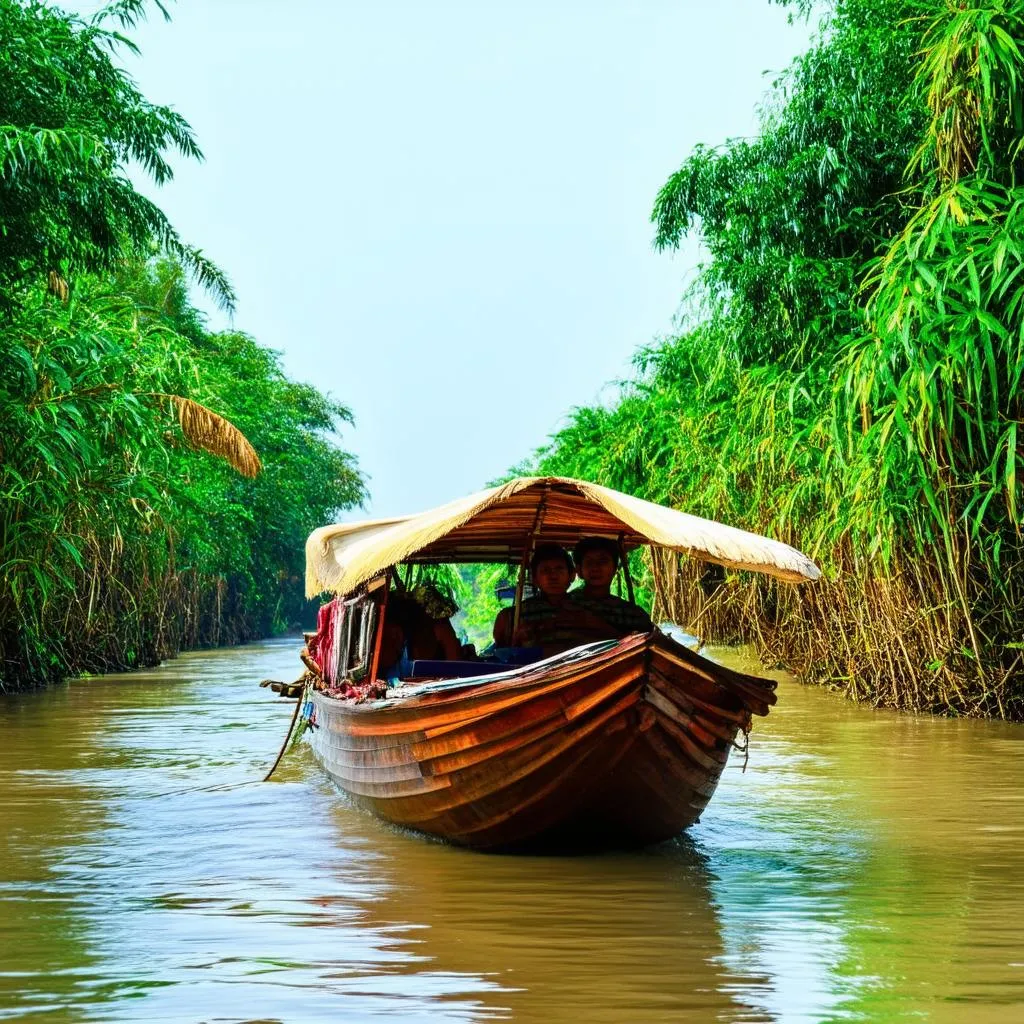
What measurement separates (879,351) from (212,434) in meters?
8.70

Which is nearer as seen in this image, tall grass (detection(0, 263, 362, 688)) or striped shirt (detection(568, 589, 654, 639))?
striped shirt (detection(568, 589, 654, 639))

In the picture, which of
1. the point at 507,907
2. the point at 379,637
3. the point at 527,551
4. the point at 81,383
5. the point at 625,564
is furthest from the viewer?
the point at 81,383

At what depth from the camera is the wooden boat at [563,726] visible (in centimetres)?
634

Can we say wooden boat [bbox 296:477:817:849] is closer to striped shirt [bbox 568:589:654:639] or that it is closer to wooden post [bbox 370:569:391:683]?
wooden post [bbox 370:569:391:683]

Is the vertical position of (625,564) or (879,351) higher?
(879,351)

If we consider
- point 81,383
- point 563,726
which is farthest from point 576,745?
point 81,383

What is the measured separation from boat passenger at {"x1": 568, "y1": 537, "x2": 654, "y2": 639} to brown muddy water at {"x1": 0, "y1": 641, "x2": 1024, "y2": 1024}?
3.71 ft

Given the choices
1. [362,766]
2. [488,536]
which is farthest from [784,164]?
[362,766]

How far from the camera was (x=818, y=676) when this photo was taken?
1730 cm

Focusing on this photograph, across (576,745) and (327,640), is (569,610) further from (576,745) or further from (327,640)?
(327,640)

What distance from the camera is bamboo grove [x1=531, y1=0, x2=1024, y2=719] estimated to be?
10.7 m

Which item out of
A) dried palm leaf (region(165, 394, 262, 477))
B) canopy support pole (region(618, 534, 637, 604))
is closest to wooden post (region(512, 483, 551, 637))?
canopy support pole (region(618, 534, 637, 604))

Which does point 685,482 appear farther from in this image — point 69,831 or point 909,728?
point 69,831

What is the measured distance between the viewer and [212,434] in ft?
56.2
